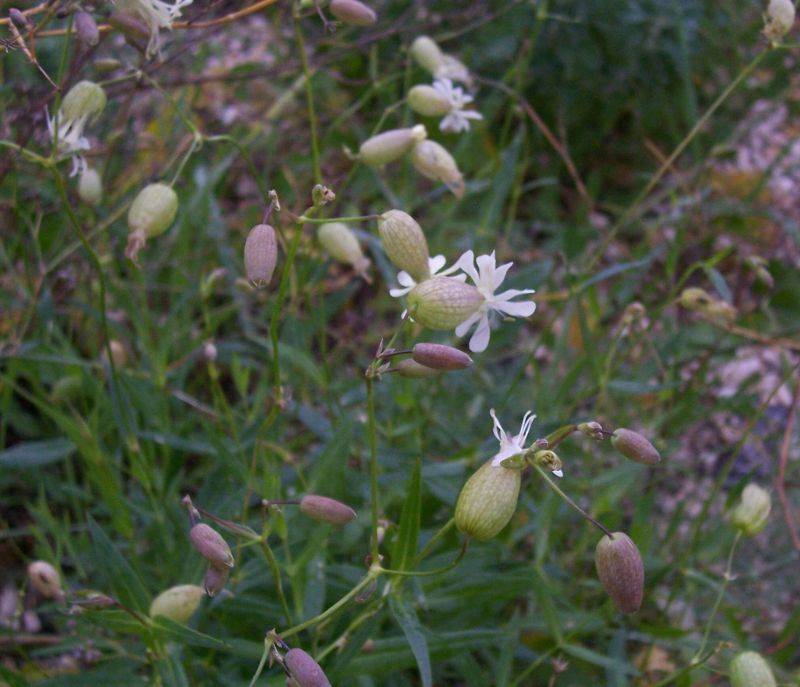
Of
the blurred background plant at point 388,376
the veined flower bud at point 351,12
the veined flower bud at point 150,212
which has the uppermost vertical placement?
the veined flower bud at point 351,12

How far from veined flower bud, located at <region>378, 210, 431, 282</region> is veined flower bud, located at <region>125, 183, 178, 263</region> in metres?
0.32

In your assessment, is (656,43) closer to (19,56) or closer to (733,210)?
(733,210)

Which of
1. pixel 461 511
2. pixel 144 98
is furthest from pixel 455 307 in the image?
pixel 144 98

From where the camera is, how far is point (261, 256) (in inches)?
37.5

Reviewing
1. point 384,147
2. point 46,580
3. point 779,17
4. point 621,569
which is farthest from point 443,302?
point 779,17

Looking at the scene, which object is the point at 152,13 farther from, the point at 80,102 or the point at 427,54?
the point at 427,54

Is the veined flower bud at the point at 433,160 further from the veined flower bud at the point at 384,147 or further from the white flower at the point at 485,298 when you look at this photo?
the white flower at the point at 485,298

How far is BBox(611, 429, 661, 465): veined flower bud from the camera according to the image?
93 cm

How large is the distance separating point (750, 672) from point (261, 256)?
72 cm

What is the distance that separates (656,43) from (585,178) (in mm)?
478

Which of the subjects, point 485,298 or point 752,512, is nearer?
point 485,298

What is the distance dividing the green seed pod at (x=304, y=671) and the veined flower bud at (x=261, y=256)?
0.37m

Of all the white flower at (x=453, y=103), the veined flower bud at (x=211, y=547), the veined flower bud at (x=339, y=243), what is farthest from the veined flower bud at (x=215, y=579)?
the white flower at (x=453, y=103)

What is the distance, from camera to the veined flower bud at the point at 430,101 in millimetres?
1436
